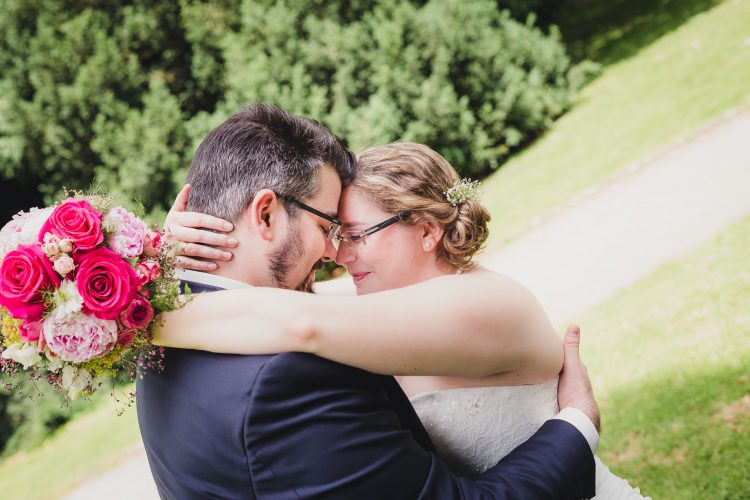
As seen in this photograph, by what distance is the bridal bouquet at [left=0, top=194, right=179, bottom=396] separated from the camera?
1.88 meters

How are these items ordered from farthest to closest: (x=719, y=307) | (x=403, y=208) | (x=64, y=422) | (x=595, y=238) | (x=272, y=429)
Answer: (x=64, y=422), (x=595, y=238), (x=719, y=307), (x=403, y=208), (x=272, y=429)

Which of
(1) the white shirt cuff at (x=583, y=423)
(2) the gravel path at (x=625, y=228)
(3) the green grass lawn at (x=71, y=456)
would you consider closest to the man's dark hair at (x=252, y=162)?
(1) the white shirt cuff at (x=583, y=423)

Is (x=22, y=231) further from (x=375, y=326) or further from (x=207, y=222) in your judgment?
(x=375, y=326)

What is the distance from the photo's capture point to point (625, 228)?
7.72m

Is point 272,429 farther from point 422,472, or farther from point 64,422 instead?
→ point 64,422

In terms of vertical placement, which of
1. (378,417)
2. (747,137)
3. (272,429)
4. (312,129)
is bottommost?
(747,137)

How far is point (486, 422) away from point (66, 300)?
5.43 feet

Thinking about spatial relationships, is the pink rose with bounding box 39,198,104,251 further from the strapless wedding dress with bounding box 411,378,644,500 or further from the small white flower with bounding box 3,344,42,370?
the strapless wedding dress with bounding box 411,378,644,500

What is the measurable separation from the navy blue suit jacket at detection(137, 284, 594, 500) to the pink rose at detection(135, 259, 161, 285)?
258mm

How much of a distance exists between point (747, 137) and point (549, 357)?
7.21 m

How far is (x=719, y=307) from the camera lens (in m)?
5.67

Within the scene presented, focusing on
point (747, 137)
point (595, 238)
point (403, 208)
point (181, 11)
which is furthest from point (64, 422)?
point (747, 137)

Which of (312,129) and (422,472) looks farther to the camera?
(312,129)

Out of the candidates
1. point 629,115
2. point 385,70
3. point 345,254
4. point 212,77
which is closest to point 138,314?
point 345,254
